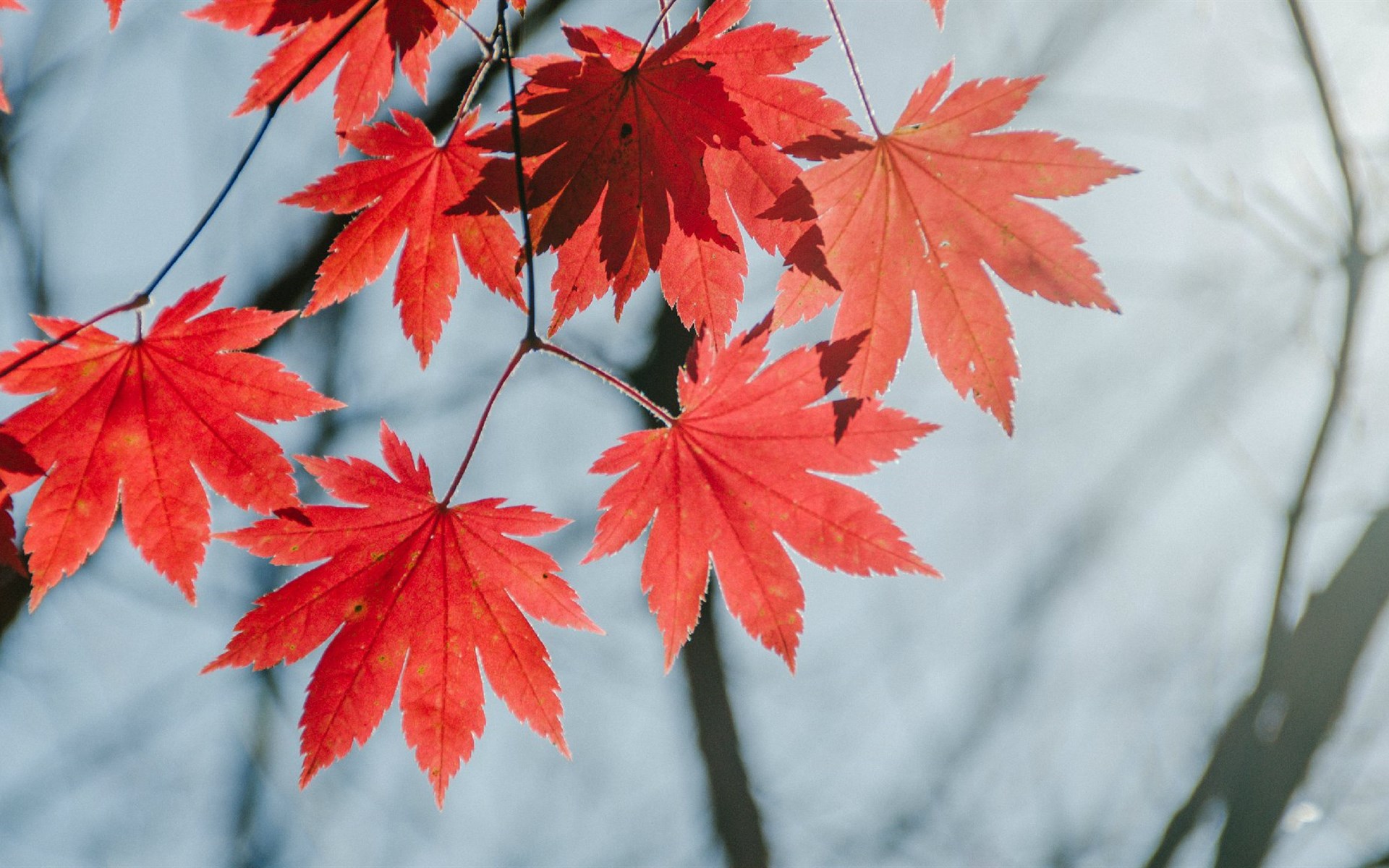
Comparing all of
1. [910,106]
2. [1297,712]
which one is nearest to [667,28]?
[910,106]


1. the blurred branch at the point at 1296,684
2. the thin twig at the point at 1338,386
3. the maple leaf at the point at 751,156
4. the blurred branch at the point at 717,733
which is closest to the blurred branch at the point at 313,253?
the blurred branch at the point at 717,733

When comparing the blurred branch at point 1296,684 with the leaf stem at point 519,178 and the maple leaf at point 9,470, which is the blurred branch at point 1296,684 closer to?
the leaf stem at point 519,178

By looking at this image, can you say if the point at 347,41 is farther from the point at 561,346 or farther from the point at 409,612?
the point at 409,612

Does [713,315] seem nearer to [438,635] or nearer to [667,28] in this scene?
[667,28]

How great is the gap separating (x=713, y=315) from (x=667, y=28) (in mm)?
460

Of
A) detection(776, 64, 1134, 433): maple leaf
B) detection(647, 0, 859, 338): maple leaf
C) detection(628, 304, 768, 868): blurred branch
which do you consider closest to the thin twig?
detection(628, 304, 768, 868): blurred branch

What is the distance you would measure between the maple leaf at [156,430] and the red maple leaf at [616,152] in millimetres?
413

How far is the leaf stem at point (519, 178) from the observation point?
101cm

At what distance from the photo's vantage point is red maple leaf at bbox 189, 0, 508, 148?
1088 millimetres

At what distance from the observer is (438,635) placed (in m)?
1.31

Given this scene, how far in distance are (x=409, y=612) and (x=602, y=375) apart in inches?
21.6

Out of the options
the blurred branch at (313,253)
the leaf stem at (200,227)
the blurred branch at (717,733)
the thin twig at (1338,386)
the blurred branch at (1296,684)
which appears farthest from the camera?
the blurred branch at (1296,684)

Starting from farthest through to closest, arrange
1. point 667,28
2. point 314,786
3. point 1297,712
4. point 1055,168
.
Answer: point 314,786 < point 1297,712 < point 667,28 < point 1055,168

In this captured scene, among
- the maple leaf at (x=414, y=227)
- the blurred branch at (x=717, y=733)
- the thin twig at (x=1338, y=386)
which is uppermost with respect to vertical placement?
the maple leaf at (x=414, y=227)
